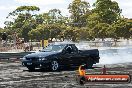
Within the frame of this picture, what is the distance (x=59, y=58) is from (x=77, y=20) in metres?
131

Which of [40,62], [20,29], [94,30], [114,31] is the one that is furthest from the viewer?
[20,29]

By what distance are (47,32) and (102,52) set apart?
84681 mm

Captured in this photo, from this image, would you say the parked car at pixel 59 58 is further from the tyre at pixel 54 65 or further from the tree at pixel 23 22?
the tree at pixel 23 22

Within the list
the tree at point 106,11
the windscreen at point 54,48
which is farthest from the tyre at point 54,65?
the tree at point 106,11

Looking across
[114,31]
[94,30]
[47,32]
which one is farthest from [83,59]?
[47,32]

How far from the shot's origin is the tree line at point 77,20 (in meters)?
105

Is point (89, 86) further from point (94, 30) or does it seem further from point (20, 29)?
point (20, 29)

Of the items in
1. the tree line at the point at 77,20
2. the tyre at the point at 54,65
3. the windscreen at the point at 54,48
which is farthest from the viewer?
the tree line at the point at 77,20

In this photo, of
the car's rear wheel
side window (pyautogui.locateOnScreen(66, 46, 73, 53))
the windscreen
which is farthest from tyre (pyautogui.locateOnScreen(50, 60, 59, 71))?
side window (pyautogui.locateOnScreen(66, 46, 73, 53))

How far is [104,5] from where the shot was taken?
4498 inches

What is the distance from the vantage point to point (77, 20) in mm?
150750

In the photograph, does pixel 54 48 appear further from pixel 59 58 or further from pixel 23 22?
pixel 23 22

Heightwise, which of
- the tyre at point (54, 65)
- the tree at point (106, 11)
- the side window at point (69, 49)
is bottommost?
the tyre at point (54, 65)

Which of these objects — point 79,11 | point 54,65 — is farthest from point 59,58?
point 79,11
